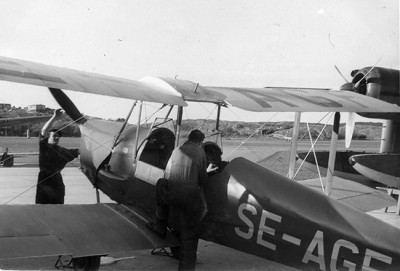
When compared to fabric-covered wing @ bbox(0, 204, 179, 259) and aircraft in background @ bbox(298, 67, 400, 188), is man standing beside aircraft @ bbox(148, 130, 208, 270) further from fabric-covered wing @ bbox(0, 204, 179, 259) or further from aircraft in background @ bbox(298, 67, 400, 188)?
aircraft in background @ bbox(298, 67, 400, 188)

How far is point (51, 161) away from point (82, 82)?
6.49ft

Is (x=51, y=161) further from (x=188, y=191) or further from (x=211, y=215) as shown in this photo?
(x=211, y=215)

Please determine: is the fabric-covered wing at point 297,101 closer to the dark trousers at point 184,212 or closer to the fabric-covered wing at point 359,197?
the dark trousers at point 184,212

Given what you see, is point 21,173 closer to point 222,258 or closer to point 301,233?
point 222,258

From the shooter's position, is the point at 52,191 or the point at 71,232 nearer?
the point at 71,232

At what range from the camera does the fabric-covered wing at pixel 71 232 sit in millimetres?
3857

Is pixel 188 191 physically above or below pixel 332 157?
below

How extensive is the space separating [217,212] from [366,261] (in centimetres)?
135

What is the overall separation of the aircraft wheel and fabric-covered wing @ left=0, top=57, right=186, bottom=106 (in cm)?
160

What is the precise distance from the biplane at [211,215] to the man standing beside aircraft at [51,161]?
100 centimetres

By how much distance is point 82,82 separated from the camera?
14.2 feet

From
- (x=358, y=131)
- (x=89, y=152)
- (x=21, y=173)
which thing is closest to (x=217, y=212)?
(x=89, y=152)

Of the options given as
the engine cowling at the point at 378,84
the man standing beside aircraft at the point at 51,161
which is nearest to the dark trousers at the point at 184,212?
the man standing beside aircraft at the point at 51,161

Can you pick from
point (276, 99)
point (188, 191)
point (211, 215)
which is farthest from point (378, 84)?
point (188, 191)
